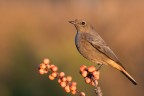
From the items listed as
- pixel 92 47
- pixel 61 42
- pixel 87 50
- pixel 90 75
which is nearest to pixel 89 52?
pixel 87 50

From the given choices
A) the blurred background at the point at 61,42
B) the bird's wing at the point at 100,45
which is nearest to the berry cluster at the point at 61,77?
the bird's wing at the point at 100,45

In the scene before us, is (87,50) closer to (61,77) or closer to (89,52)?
(89,52)

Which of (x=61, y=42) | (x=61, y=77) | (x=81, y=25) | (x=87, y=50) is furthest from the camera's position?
(x=61, y=42)

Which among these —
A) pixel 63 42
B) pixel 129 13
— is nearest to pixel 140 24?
pixel 129 13

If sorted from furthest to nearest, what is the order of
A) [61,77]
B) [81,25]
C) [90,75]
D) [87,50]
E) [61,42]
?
[61,42] → [81,25] → [87,50] → [90,75] → [61,77]

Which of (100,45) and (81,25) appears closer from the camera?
(100,45)
